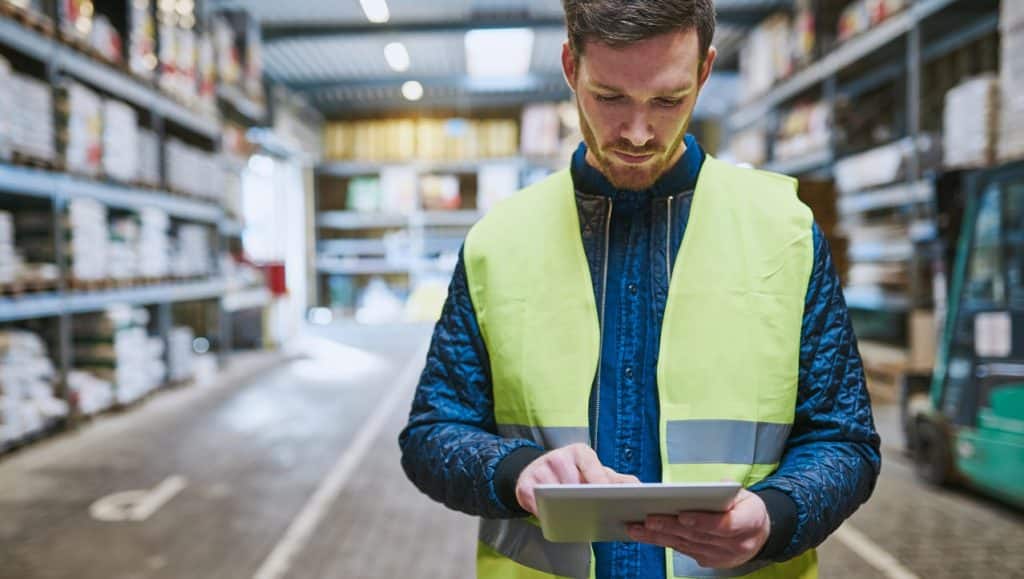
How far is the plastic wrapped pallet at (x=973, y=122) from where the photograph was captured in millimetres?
4895

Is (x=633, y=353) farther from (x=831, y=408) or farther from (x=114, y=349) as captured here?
(x=114, y=349)

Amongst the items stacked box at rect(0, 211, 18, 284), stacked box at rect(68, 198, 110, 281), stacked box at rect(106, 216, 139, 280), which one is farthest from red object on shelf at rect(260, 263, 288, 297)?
stacked box at rect(0, 211, 18, 284)

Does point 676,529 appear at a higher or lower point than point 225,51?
lower

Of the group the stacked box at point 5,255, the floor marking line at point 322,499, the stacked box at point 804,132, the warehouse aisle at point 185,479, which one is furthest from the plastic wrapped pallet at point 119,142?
the stacked box at point 804,132

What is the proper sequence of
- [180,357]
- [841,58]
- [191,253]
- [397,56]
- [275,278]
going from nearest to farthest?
[841,58], [180,357], [191,253], [275,278], [397,56]

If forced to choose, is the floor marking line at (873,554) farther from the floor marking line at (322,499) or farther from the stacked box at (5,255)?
the stacked box at (5,255)

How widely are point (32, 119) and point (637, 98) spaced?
526 cm

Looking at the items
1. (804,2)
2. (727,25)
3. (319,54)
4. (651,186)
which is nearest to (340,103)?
(319,54)

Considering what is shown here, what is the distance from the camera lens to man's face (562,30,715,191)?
1064mm

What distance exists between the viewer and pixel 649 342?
1.15 metres

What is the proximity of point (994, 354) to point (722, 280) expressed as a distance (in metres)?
3.34

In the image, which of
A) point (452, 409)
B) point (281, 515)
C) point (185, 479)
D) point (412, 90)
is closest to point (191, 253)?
point (185, 479)

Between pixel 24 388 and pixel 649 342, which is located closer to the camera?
pixel 649 342

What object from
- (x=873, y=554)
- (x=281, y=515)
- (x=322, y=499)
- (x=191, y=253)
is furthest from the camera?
(x=191, y=253)
